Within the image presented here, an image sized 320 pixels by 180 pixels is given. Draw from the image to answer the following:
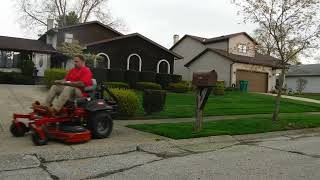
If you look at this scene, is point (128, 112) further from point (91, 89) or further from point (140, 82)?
point (140, 82)

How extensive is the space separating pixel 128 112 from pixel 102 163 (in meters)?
6.77

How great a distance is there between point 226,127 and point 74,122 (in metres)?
5.13

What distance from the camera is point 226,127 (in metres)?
13.4

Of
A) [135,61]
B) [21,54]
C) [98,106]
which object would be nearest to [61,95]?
[98,106]

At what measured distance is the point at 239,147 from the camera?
10.6 m

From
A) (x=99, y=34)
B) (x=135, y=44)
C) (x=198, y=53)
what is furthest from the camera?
(x=198, y=53)

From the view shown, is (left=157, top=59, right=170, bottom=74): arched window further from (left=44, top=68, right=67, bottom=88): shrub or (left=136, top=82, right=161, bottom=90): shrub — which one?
(left=44, top=68, right=67, bottom=88): shrub

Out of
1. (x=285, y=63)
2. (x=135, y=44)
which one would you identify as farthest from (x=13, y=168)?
(x=135, y=44)

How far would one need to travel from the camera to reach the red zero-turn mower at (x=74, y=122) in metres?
9.26

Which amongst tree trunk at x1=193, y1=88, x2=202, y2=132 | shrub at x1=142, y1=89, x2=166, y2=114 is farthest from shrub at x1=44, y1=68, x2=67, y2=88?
tree trunk at x1=193, y1=88, x2=202, y2=132

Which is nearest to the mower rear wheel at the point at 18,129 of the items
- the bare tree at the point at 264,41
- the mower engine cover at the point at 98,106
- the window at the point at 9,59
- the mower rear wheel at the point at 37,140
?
the mower rear wheel at the point at 37,140

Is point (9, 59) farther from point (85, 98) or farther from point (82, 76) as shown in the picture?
point (85, 98)

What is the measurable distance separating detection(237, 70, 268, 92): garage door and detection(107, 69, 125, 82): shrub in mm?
12910

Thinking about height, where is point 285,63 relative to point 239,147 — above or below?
above
